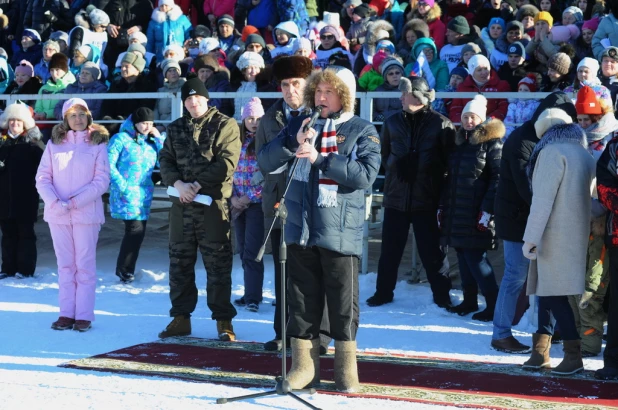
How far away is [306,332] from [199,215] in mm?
1961

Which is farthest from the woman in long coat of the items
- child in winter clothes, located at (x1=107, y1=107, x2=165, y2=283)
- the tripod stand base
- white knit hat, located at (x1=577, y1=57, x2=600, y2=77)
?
child in winter clothes, located at (x1=107, y1=107, x2=165, y2=283)

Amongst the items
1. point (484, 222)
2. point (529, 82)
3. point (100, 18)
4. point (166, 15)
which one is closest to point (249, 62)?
point (529, 82)

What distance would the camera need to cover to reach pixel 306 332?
20.9ft

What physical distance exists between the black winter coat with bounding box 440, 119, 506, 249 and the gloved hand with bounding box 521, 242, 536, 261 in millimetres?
1630

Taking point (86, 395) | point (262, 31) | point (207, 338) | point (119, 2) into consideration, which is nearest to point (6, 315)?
point (207, 338)

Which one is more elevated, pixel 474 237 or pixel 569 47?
pixel 569 47

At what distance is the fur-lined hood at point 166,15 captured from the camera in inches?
612

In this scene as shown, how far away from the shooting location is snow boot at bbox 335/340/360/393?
6.22 m

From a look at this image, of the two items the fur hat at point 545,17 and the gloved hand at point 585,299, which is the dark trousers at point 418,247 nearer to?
the gloved hand at point 585,299

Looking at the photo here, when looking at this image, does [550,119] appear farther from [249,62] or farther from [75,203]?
[249,62]

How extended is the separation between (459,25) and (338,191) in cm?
724

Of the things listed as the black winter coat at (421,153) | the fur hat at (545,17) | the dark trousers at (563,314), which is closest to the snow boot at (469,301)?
the black winter coat at (421,153)

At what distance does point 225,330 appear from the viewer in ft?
26.3

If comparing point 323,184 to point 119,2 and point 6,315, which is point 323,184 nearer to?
point 6,315
